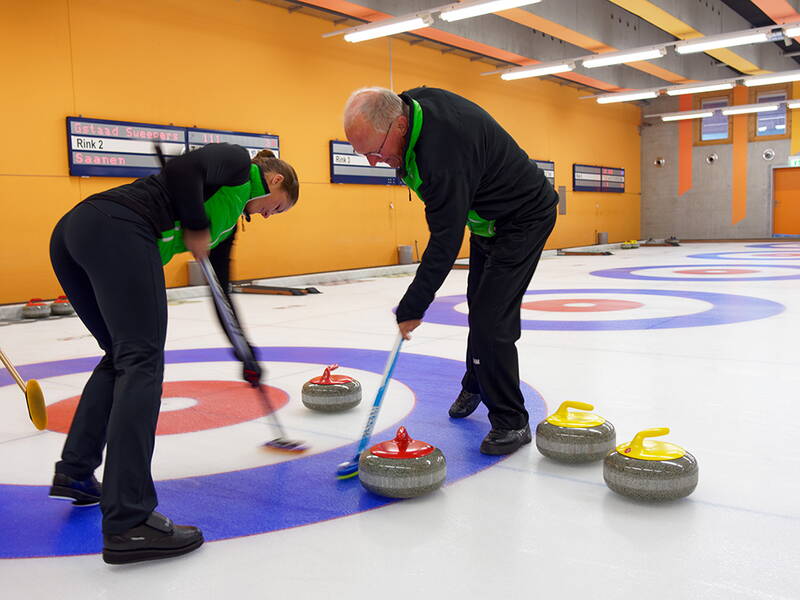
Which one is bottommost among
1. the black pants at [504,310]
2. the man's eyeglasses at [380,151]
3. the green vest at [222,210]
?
the black pants at [504,310]

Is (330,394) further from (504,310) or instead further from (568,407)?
(568,407)

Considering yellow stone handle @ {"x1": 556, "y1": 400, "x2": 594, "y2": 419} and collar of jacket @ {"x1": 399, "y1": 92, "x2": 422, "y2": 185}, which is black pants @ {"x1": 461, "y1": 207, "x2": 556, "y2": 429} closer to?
yellow stone handle @ {"x1": 556, "y1": 400, "x2": 594, "y2": 419}

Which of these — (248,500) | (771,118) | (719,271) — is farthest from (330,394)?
(771,118)

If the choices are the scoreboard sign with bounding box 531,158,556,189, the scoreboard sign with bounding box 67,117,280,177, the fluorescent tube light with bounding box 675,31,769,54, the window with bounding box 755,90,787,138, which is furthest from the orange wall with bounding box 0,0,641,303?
the window with bounding box 755,90,787,138

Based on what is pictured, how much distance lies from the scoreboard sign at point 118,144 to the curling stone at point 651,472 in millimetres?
7588

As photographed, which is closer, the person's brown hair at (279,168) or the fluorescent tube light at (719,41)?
the person's brown hair at (279,168)

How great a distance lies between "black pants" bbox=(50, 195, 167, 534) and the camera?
2070 millimetres

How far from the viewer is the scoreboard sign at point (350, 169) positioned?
1255 centimetres

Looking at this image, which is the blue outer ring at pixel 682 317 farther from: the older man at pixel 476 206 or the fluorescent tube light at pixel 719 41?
the fluorescent tube light at pixel 719 41

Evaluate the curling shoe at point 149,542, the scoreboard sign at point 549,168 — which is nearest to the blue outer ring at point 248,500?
the curling shoe at point 149,542

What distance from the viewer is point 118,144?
31.0 ft

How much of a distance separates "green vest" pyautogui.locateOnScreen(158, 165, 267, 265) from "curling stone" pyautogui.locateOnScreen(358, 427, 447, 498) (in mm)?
997

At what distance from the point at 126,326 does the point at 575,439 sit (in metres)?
1.76

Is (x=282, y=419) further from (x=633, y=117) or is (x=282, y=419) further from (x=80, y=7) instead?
(x=633, y=117)
